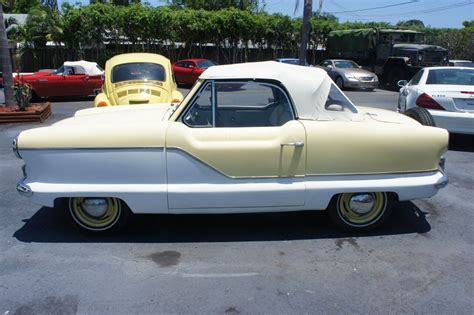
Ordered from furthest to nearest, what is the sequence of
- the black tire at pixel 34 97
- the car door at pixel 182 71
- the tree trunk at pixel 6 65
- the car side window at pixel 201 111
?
the car door at pixel 182 71
the black tire at pixel 34 97
the tree trunk at pixel 6 65
the car side window at pixel 201 111

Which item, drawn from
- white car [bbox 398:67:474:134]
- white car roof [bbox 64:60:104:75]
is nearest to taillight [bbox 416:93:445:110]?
white car [bbox 398:67:474:134]

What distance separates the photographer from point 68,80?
634 inches

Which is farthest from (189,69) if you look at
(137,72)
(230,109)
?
(230,109)

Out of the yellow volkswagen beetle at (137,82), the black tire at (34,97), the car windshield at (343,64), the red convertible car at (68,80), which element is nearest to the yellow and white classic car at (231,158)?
the yellow volkswagen beetle at (137,82)

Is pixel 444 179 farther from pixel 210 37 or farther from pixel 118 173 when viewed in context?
pixel 210 37

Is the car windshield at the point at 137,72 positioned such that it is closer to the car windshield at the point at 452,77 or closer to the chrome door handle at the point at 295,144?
the car windshield at the point at 452,77

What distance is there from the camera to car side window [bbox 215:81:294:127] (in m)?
4.45

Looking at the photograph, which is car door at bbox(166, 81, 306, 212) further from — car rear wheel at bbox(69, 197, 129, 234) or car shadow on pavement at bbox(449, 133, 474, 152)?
car shadow on pavement at bbox(449, 133, 474, 152)

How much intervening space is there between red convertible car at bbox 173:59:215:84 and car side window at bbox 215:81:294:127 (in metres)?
16.4

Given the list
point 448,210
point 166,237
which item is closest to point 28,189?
point 166,237

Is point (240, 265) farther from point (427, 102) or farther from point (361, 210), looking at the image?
Result: point (427, 102)

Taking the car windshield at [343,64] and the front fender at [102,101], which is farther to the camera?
the car windshield at [343,64]

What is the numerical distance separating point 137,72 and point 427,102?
18.0 feet

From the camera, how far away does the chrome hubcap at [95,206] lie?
444 centimetres
